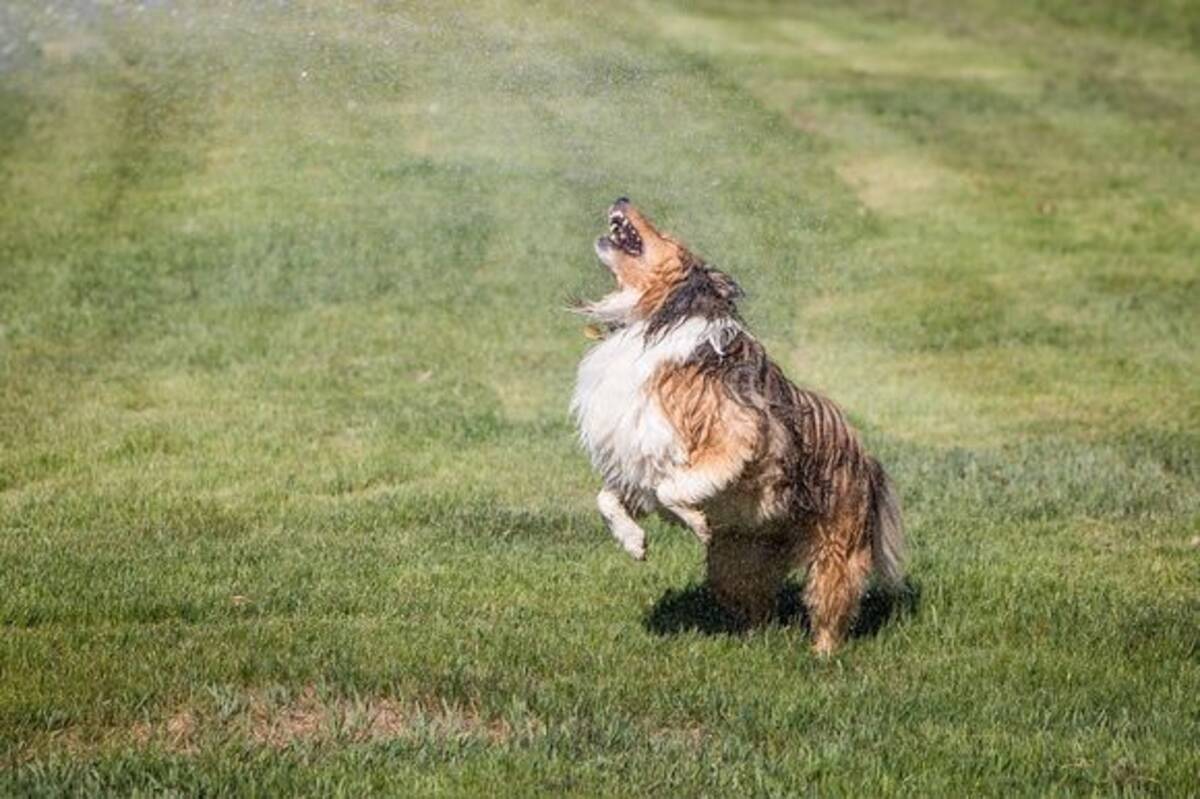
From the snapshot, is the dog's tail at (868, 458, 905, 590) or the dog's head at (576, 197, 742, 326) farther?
the dog's tail at (868, 458, 905, 590)

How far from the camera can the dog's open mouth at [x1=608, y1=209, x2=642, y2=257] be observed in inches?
272

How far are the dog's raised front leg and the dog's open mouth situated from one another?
2.92 feet

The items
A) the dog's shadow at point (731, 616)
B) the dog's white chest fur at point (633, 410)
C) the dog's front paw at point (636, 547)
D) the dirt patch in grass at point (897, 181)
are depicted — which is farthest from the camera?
the dirt patch in grass at point (897, 181)

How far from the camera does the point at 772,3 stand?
28344mm

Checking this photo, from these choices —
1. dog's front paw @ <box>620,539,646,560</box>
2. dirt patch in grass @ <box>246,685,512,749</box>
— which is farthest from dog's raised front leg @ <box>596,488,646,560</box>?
dirt patch in grass @ <box>246,685,512,749</box>

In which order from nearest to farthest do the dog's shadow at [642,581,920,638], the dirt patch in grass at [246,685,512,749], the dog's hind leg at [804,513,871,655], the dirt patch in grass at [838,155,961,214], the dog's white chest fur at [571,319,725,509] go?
the dirt patch in grass at [246,685,512,749] < the dog's white chest fur at [571,319,725,509] < the dog's hind leg at [804,513,871,655] < the dog's shadow at [642,581,920,638] < the dirt patch in grass at [838,155,961,214]

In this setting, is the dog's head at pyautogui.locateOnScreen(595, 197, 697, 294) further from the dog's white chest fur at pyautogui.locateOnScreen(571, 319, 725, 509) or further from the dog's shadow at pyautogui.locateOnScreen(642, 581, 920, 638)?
the dog's shadow at pyautogui.locateOnScreen(642, 581, 920, 638)

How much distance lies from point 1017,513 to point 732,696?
3.64m

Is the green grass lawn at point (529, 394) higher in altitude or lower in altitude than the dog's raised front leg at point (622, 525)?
lower

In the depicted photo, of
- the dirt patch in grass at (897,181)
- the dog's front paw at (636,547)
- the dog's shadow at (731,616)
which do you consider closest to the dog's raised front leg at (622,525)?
the dog's front paw at (636,547)

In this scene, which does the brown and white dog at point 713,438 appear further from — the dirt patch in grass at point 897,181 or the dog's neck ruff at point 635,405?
the dirt patch in grass at point 897,181

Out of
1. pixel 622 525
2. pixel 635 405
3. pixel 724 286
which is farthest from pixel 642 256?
pixel 622 525

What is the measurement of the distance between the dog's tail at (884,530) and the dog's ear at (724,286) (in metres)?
0.90

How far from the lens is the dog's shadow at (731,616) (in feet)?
24.7
